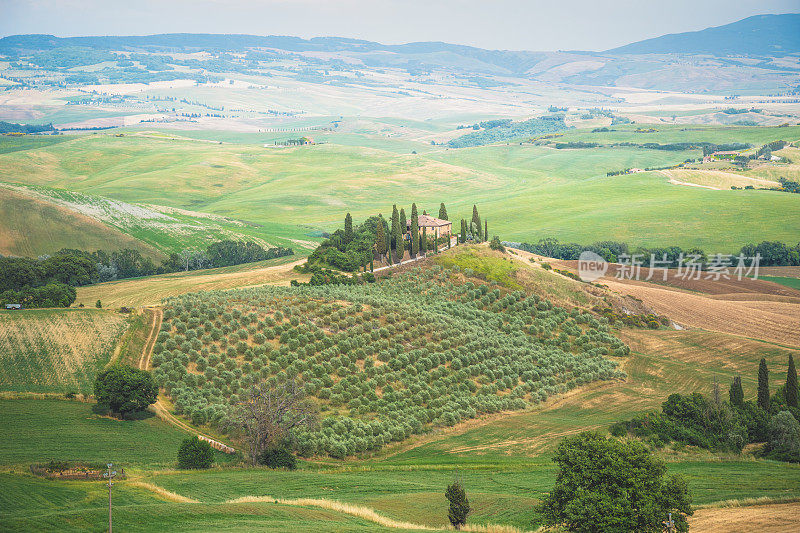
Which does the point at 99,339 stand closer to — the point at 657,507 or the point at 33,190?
the point at 657,507

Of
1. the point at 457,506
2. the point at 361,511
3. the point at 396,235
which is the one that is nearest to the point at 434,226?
the point at 396,235

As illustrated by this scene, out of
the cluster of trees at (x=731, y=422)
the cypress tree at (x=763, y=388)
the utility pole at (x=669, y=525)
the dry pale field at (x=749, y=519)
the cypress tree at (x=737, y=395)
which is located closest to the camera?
the utility pole at (x=669, y=525)

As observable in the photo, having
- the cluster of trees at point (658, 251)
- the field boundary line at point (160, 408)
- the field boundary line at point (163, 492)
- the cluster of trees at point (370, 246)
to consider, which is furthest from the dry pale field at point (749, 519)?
the cluster of trees at point (658, 251)

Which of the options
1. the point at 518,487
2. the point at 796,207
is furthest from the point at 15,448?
the point at 796,207

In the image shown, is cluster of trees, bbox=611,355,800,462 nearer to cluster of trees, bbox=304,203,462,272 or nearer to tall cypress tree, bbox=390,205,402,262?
cluster of trees, bbox=304,203,462,272

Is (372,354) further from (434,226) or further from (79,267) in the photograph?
(79,267)

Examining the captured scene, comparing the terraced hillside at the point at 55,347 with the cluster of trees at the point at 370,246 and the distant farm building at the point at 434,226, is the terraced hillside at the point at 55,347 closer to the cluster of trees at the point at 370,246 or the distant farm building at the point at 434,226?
the cluster of trees at the point at 370,246
